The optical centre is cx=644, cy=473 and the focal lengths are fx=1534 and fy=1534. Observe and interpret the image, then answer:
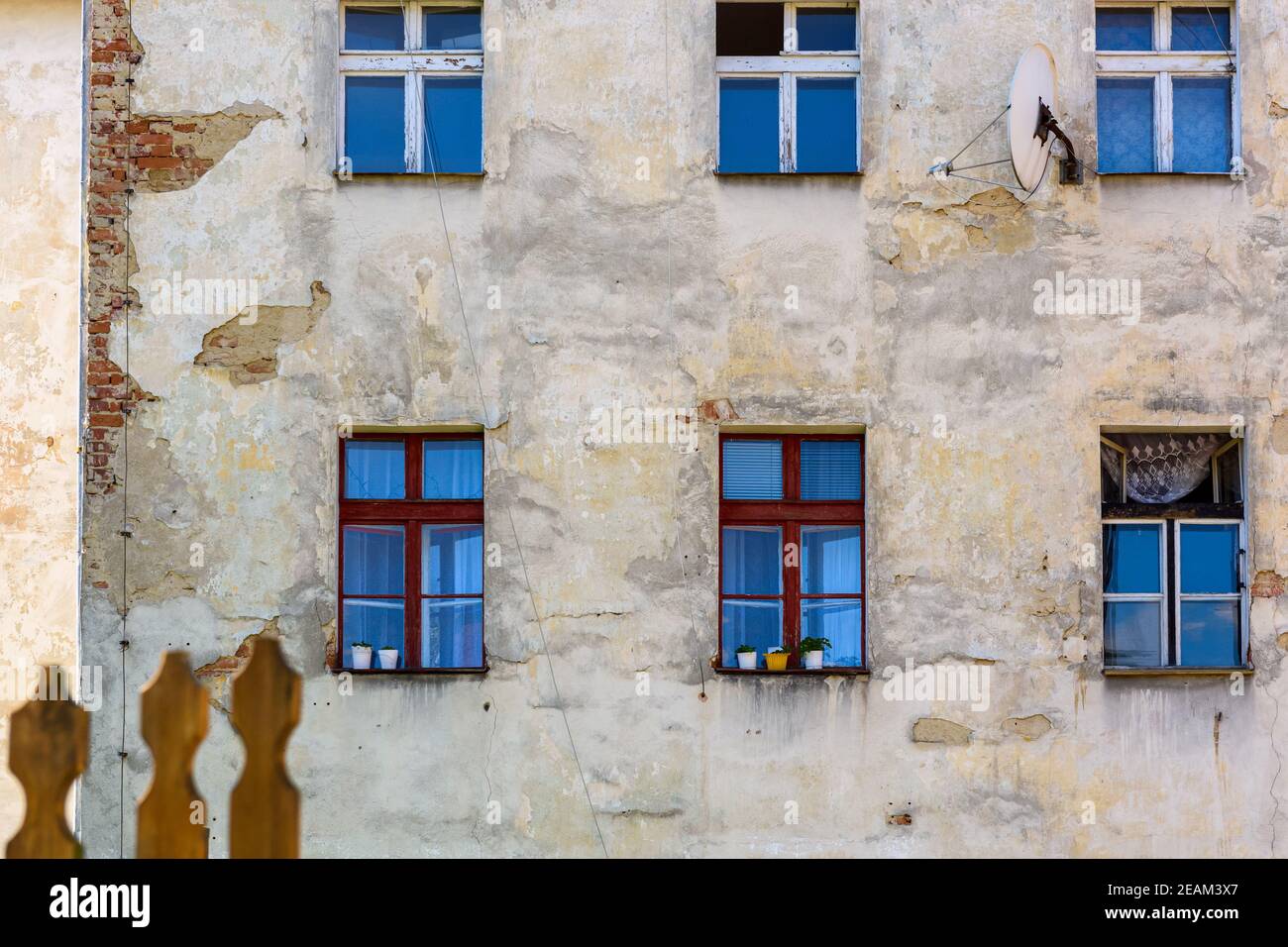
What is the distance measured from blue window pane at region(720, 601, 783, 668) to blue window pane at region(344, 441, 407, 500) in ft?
6.92

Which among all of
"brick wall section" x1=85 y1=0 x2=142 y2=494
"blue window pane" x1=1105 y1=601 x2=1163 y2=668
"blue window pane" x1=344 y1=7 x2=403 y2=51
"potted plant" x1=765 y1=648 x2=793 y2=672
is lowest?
→ "potted plant" x1=765 y1=648 x2=793 y2=672

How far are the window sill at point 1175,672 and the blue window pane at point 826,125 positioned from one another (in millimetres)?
3388

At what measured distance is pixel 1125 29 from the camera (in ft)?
31.2

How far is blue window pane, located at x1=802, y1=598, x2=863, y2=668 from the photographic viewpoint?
9.14m

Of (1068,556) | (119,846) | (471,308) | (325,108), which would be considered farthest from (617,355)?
(119,846)

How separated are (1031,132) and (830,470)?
7.49 feet

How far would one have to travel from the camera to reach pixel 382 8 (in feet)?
31.3

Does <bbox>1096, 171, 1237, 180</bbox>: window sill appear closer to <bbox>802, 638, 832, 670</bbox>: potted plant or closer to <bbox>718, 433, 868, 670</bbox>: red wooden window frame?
<bbox>718, 433, 868, 670</bbox>: red wooden window frame

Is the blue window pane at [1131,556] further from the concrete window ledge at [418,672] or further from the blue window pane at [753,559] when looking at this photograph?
the concrete window ledge at [418,672]

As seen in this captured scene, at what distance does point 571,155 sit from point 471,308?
43.6 inches

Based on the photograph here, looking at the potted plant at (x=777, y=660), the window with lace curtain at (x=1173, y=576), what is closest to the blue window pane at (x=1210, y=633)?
the window with lace curtain at (x=1173, y=576)

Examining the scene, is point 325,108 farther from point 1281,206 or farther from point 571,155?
point 1281,206

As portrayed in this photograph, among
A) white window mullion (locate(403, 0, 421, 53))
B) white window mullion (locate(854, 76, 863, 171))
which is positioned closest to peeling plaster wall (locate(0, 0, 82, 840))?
white window mullion (locate(403, 0, 421, 53))

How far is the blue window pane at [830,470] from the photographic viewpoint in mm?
9250
